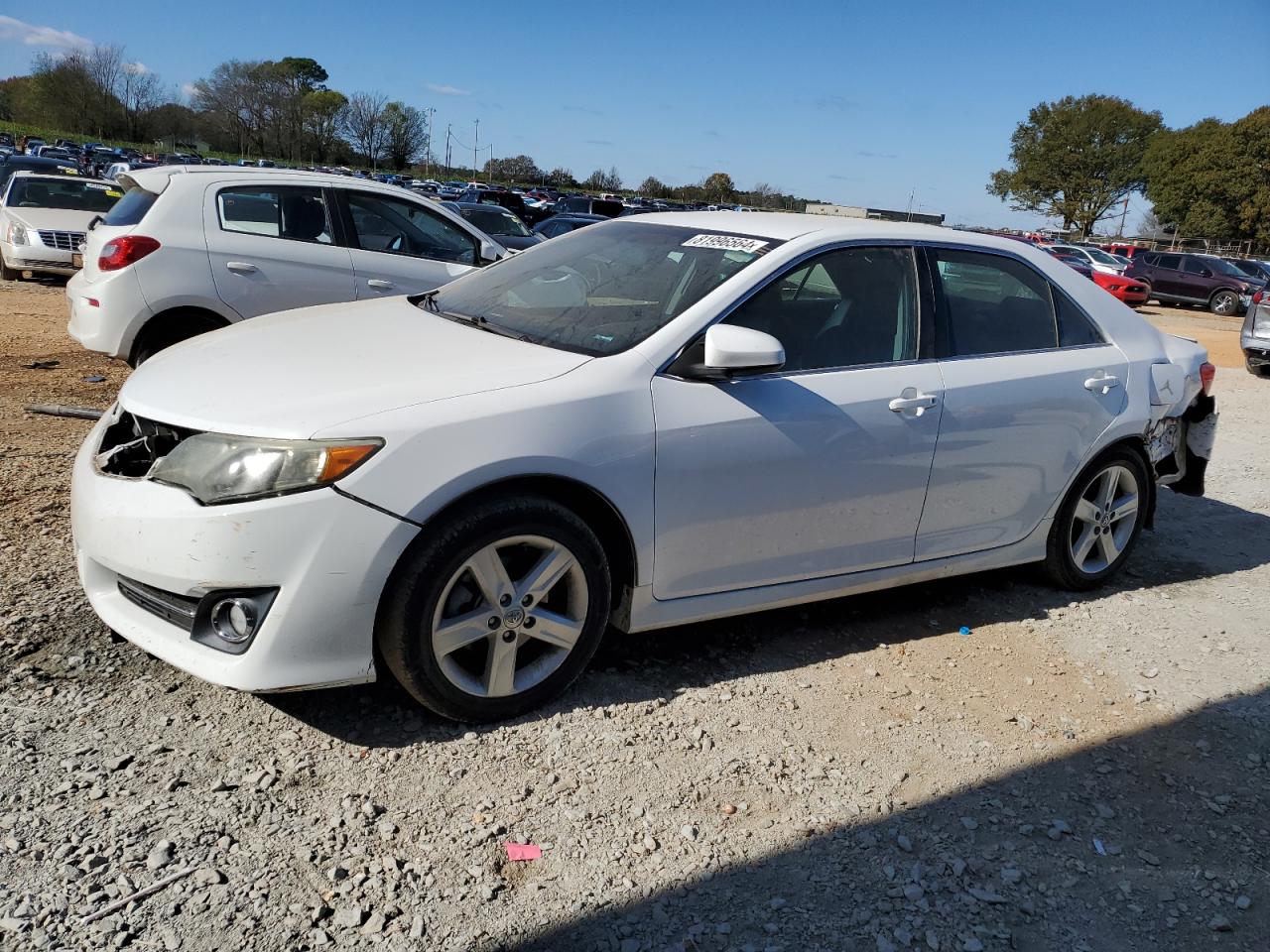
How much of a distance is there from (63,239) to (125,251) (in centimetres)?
853

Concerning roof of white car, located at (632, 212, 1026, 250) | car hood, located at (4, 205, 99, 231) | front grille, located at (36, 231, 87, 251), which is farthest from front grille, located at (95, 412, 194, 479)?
car hood, located at (4, 205, 99, 231)

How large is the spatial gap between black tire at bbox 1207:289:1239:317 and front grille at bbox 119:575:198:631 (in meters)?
31.7

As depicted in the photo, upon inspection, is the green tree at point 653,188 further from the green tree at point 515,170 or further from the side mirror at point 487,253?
the side mirror at point 487,253

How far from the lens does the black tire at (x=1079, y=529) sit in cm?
466

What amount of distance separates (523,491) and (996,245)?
2.63 m

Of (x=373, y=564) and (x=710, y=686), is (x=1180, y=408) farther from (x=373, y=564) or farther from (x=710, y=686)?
(x=373, y=564)

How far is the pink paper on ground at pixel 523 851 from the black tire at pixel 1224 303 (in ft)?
103

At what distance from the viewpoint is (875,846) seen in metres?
2.85

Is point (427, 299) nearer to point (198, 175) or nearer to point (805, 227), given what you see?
point (805, 227)

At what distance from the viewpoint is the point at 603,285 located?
3.92 metres

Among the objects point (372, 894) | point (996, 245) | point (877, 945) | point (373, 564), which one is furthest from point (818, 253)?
point (372, 894)

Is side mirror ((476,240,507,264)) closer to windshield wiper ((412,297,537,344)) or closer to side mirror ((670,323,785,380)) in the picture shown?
windshield wiper ((412,297,537,344))

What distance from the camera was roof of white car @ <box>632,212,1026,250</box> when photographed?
13.0 feet

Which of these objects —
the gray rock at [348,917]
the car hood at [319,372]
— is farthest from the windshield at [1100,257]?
the gray rock at [348,917]
